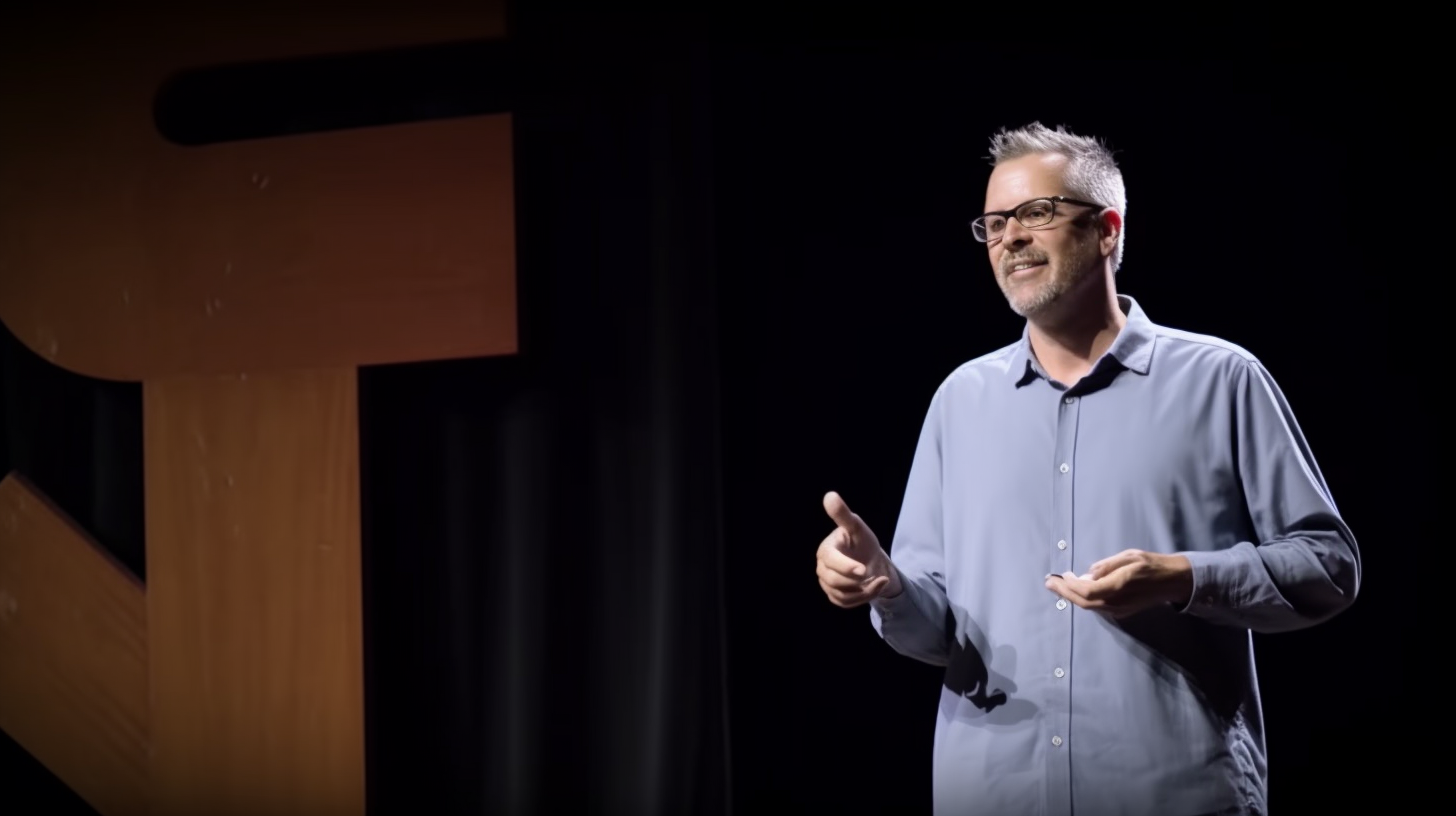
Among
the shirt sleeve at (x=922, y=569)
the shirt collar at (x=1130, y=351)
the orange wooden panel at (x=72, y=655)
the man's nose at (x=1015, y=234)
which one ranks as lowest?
the orange wooden panel at (x=72, y=655)

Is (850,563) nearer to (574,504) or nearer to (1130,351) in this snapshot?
(1130,351)

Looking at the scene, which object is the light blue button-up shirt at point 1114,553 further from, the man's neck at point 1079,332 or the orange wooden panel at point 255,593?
the orange wooden panel at point 255,593

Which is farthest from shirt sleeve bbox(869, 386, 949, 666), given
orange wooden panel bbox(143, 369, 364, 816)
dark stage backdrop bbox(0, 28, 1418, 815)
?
orange wooden panel bbox(143, 369, 364, 816)

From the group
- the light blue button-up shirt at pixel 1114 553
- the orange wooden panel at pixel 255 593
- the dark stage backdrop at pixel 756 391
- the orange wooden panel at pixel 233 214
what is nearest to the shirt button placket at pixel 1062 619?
the light blue button-up shirt at pixel 1114 553

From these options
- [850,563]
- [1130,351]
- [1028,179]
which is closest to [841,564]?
[850,563]

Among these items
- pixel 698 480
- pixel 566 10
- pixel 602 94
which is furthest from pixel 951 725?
pixel 566 10

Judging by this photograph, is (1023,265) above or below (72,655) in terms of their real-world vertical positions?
above

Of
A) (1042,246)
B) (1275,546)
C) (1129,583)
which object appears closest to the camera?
(1129,583)

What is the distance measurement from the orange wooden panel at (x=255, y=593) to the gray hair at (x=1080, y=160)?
60.9 inches

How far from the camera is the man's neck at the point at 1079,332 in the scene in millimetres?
1958

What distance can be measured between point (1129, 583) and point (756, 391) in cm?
127

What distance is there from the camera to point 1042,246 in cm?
195

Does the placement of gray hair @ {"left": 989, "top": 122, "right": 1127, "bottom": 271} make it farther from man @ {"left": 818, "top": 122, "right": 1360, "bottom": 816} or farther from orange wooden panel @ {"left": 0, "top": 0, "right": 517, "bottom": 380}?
orange wooden panel @ {"left": 0, "top": 0, "right": 517, "bottom": 380}

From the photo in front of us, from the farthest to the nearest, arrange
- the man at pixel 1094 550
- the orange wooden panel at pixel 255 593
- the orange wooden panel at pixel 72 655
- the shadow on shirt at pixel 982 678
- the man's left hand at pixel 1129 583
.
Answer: the orange wooden panel at pixel 72 655 < the orange wooden panel at pixel 255 593 < the shadow on shirt at pixel 982 678 < the man at pixel 1094 550 < the man's left hand at pixel 1129 583
